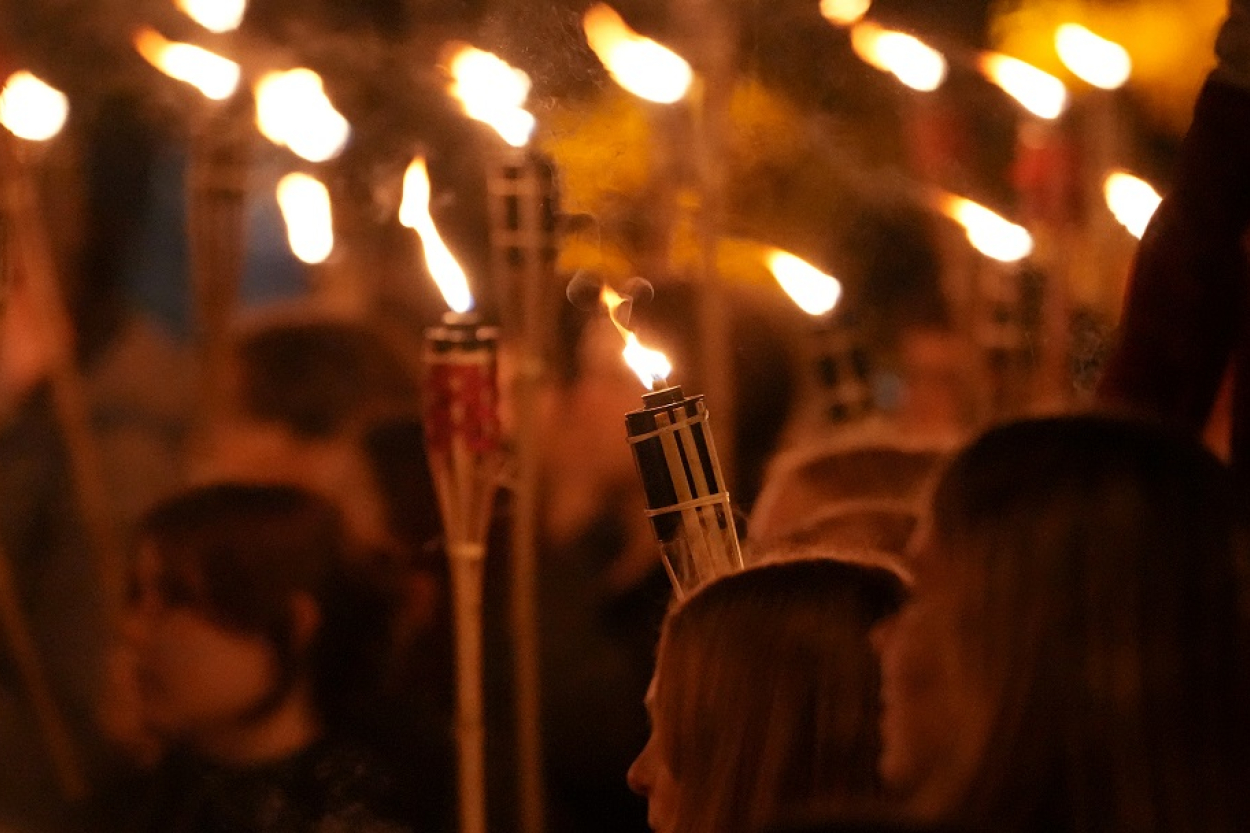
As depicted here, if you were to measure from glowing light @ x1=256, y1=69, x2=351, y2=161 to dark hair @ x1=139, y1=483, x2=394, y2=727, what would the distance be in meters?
0.45

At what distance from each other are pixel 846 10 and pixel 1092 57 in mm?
874

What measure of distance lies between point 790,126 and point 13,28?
1.25 m

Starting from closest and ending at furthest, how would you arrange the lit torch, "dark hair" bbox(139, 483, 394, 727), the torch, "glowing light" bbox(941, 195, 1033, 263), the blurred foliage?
the lit torch, the torch, the blurred foliage, "dark hair" bbox(139, 483, 394, 727), "glowing light" bbox(941, 195, 1033, 263)

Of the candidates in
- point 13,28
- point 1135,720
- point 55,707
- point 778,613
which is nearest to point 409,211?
point 778,613

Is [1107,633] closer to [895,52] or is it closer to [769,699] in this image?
[769,699]

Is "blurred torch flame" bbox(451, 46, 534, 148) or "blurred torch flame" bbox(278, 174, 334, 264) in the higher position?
"blurred torch flame" bbox(278, 174, 334, 264)

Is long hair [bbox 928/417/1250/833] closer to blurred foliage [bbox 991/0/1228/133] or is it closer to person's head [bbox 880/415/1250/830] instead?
person's head [bbox 880/415/1250/830]

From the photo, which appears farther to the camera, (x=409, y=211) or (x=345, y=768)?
(x=345, y=768)

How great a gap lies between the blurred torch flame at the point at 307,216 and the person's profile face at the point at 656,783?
1147mm

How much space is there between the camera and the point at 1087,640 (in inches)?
36.1

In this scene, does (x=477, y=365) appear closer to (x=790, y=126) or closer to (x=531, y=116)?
(x=531, y=116)

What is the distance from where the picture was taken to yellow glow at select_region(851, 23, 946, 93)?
165cm

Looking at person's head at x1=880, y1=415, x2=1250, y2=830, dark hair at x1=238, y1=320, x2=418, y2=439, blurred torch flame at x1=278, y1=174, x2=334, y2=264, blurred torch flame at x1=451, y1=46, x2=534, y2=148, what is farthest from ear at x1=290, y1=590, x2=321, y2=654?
person's head at x1=880, y1=415, x2=1250, y2=830

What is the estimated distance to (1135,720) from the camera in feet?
2.95
